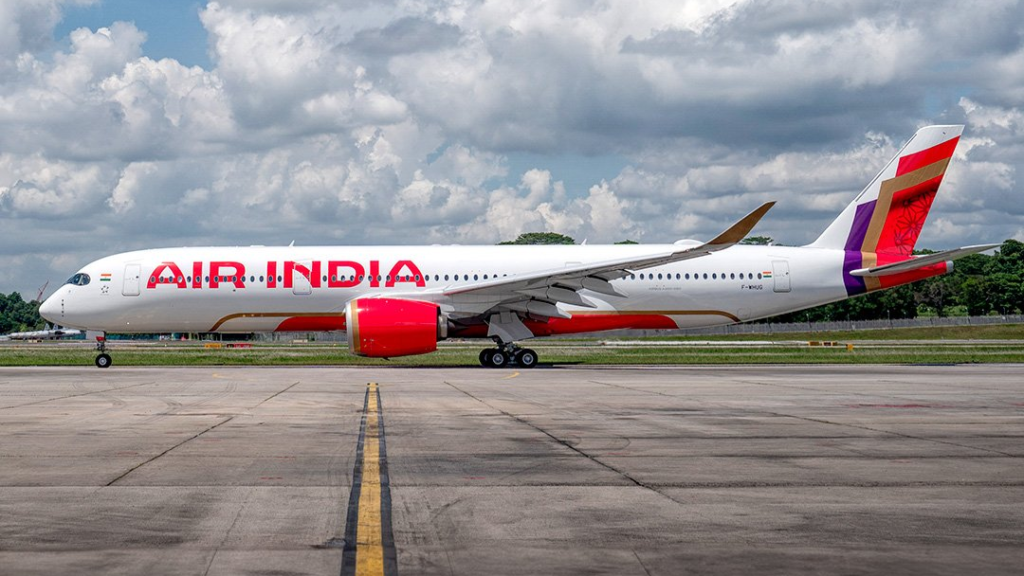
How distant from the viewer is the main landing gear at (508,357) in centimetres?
2908

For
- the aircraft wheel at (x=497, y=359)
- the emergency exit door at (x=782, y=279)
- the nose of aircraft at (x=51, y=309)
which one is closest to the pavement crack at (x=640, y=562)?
the aircraft wheel at (x=497, y=359)

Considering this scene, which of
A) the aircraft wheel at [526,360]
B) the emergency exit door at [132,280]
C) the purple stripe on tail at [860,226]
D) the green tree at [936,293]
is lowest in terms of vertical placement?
the aircraft wheel at [526,360]

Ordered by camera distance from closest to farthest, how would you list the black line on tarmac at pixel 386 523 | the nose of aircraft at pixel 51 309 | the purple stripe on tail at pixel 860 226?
1. the black line on tarmac at pixel 386 523
2. the nose of aircraft at pixel 51 309
3. the purple stripe on tail at pixel 860 226

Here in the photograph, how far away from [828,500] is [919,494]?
0.76 meters

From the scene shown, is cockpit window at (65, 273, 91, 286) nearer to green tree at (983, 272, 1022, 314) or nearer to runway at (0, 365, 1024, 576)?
runway at (0, 365, 1024, 576)

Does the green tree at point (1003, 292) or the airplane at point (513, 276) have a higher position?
the green tree at point (1003, 292)

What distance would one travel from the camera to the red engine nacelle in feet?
86.4

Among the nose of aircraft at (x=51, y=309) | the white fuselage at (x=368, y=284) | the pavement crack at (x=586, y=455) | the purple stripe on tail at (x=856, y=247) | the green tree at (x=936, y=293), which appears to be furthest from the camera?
the green tree at (x=936, y=293)

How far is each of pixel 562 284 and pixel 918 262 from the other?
10.5m

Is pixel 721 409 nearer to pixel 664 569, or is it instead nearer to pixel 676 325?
pixel 664 569

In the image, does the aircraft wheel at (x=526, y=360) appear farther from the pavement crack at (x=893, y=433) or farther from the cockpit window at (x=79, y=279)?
the pavement crack at (x=893, y=433)

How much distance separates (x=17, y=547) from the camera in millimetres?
5484

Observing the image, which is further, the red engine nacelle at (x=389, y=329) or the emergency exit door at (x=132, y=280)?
the emergency exit door at (x=132, y=280)

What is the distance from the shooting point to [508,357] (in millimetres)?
29250
